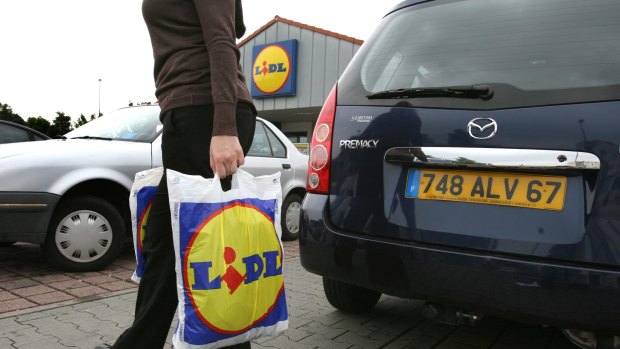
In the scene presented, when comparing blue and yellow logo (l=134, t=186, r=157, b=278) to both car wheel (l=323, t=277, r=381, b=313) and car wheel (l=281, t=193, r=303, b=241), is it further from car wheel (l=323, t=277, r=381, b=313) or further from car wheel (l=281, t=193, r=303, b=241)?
car wheel (l=281, t=193, r=303, b=241)

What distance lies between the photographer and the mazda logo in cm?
179

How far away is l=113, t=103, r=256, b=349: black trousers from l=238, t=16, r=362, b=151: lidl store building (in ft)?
41.2

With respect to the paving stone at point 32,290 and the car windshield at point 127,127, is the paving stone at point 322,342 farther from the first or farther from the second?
the car windshield at point 127,127

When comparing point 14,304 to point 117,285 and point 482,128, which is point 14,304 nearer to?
point 117,285

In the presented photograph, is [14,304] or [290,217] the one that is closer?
[14,304]

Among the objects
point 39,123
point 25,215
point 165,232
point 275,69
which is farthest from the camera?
point 39,123

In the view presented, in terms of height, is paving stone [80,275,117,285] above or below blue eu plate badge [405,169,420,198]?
below

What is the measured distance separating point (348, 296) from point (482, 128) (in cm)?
135

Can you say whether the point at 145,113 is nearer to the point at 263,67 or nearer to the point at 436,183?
the point at 436,183

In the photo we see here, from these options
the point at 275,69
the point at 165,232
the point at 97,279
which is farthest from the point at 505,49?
the point at 275,69

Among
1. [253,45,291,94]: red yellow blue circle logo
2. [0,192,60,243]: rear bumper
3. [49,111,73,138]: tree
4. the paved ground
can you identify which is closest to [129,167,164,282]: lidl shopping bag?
the paved ground

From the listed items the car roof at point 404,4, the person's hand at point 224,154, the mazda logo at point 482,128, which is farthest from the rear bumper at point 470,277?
the car roof at point 404,4

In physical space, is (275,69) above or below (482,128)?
above

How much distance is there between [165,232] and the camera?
1727mm
